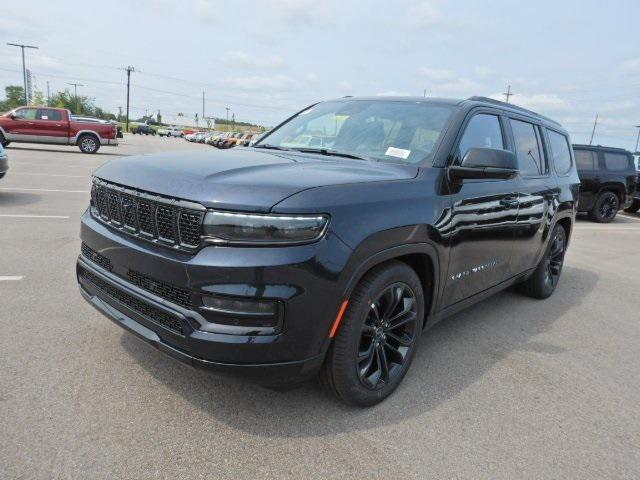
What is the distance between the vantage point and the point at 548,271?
5156mm

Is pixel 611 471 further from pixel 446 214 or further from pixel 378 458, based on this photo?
pixel 446 214

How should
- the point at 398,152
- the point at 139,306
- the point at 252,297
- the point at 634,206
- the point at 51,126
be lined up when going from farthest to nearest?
1. the point at 51,126
2. the point at 634,206
3. the point at 398,152
4. the point at 139,306
5. the point at 252,297

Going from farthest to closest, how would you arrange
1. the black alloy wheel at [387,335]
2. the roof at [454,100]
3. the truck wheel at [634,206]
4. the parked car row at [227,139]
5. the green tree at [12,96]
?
the green tree at [12,96], the parked car row at [227,139], the truck wheel at [634,206], the roof at [454,100], the black alloy wheel at [387,335]

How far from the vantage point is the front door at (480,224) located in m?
3.15

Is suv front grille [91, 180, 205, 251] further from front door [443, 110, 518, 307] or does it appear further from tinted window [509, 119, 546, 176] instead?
tinted window [509, 119, 546, 176]

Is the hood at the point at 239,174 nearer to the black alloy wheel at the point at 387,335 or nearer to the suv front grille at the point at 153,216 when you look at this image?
the suv front grille at the point at 153,216

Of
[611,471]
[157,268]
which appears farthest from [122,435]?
[611,471]

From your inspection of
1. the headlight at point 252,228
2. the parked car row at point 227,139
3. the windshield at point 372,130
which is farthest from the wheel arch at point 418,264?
the parked car row at point 227,139

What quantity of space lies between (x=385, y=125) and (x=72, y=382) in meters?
2.57

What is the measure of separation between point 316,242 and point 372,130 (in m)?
1.55

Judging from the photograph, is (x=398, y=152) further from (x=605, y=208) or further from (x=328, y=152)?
(x=605, y=208)

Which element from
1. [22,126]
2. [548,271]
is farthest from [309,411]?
[22,126]

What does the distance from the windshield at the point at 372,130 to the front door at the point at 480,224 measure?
237 millimetres

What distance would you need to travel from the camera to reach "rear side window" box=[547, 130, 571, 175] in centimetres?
491
